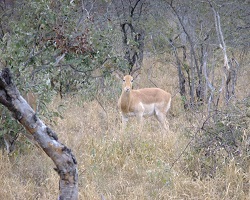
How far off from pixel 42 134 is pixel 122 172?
7.65 ft

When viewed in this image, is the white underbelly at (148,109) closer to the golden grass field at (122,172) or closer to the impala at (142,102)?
the impala at (142,102)

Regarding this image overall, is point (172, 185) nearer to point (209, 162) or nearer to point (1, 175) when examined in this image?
point (209, 162)

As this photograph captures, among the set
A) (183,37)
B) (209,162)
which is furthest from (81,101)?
(209,162)

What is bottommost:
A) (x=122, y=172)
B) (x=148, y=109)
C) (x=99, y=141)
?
(x=148, y=109)

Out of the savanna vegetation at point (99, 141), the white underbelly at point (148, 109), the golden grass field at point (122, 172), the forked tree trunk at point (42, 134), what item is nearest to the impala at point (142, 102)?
the white underbelly at point (148, 109)

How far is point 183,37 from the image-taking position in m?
10.0

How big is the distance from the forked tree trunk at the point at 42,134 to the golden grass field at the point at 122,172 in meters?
0.73

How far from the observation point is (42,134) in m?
2.62

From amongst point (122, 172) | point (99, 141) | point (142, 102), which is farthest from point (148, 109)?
point (122, 172)

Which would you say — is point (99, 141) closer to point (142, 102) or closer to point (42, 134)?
point (142, 102)

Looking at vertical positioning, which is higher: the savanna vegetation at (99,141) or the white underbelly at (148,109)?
the savanna vegetation at (99,141)

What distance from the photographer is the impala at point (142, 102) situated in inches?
306

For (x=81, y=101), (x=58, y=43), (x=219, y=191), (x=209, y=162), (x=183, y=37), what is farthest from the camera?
(x=183, y=37)

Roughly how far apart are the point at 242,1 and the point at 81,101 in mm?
3784
